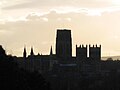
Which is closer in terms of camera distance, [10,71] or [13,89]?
[13,89]

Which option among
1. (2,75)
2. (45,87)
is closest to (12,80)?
(2,75)

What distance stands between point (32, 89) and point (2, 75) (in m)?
5.55

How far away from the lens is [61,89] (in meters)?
200

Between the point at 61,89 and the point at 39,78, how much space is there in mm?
86485

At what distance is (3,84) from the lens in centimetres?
9944

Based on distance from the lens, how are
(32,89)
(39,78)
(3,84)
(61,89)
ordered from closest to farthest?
(3,84)
(32,89)
(39,78)
(61,89)

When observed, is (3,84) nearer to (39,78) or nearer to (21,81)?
(21,81)

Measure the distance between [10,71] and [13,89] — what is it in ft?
23.9

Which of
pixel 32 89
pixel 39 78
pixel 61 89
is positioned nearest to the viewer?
pixel 32 89

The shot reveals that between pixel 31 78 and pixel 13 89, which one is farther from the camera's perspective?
pixel 31 78

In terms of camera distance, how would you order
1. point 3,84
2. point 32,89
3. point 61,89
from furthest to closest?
point 61,89 → point 32,89 → point 3,84

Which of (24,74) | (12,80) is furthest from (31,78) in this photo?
(12,80)

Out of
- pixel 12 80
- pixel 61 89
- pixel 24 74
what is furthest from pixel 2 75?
pixel 61 89

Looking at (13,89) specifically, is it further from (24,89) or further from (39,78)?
(39,78)
